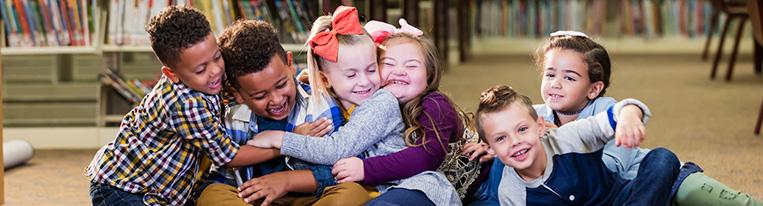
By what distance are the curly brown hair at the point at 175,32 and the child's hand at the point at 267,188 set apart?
0.94 feet

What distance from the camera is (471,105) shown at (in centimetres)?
497

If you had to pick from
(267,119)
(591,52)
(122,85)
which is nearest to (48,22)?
(122,85)

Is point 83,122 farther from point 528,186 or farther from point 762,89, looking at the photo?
point 762,89

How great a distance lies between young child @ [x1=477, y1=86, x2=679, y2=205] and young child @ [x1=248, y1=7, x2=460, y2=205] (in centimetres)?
14

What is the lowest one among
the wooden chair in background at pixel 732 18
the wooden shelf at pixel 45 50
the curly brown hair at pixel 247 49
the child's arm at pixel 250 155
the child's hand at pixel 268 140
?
the wooden chair in background at pixel 732 18

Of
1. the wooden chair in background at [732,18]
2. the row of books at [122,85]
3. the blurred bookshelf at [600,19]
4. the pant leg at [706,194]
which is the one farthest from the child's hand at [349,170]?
the blurred bookshelf at [600,19]

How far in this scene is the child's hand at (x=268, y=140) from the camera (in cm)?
234

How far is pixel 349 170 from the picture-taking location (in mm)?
2320

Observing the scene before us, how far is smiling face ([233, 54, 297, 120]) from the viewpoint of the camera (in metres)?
2.33

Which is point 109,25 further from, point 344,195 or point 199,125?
point 344,195

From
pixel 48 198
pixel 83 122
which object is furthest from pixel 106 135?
pixel 48 198

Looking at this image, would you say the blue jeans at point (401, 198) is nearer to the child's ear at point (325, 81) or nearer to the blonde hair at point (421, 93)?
the blonde hair at point (421, 93)

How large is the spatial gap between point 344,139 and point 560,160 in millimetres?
433

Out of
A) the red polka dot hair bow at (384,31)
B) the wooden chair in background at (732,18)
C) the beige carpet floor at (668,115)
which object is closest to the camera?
the red polka dot hair bow at (384,31)
